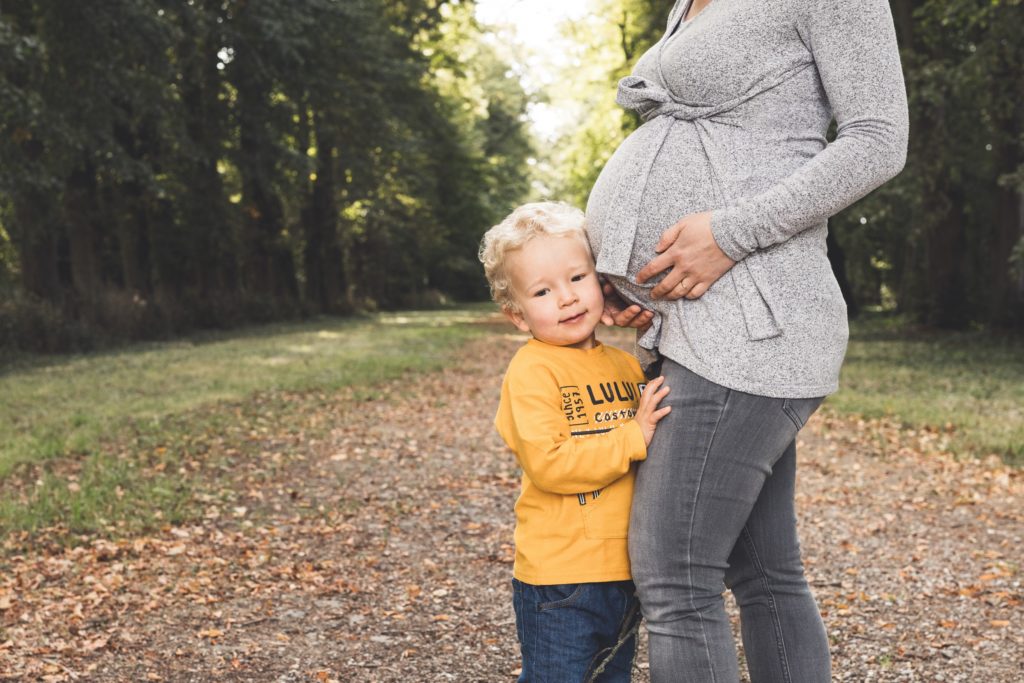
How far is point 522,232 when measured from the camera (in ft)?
7.02

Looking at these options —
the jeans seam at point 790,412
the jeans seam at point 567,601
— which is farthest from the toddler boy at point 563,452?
the jeans seam at point 790,412

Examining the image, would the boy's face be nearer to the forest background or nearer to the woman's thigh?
the woman's thigh

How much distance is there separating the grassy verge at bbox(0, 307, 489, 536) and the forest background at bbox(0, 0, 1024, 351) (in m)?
3.24

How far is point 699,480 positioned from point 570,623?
0.53 m

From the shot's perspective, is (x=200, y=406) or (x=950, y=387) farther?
(x=950, y=387)

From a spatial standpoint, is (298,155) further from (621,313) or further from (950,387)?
(621,313)

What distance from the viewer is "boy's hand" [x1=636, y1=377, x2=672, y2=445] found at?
6.14ft

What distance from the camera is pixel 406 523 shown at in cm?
587

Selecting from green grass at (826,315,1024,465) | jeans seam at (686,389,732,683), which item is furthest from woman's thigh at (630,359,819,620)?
green grass at (826,315,1024,465)

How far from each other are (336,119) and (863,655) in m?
25.0

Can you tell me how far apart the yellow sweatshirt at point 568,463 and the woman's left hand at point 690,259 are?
31 cm

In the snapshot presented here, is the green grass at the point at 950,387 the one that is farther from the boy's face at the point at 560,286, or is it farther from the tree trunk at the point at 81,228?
the tree trunk at the point at 81,228

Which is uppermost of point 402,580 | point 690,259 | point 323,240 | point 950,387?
point 323,240

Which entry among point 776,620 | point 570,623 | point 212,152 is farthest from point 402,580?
point 212,152
